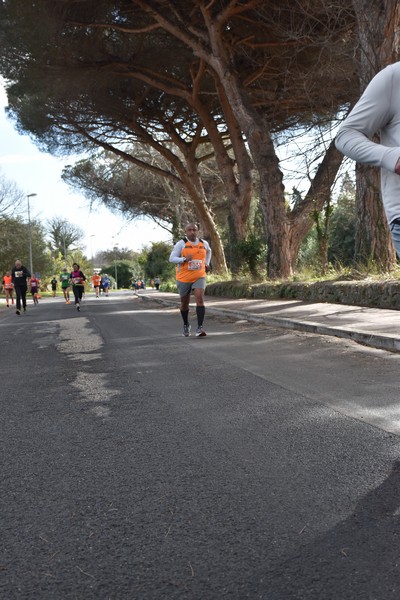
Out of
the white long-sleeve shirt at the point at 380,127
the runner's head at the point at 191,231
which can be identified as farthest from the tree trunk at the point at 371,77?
the white long-sleeve shirt at the point at 380,127

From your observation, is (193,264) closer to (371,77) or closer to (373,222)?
(373,222)

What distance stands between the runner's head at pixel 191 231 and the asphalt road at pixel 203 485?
3.98 meters

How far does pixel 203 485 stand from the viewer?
10.5 ft

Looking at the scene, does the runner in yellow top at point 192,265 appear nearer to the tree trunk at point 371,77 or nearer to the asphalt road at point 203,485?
the asphalt road at point 203,485

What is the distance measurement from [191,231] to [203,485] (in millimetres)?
7432

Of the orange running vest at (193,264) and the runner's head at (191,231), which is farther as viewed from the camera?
the orange running vest at (193,264)

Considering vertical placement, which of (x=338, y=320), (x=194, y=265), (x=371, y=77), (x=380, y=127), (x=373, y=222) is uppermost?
(x=371, y=77)

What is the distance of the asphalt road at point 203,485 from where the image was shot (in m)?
2.25

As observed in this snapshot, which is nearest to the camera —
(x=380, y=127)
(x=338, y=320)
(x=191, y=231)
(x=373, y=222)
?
(x=380, y=127)

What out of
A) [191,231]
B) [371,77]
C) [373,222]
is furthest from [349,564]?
[373,222]

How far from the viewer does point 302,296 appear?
16.4 meters

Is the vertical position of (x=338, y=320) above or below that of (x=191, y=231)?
below

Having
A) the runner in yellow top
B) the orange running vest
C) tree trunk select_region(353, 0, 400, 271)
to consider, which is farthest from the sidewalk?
the orange running vest

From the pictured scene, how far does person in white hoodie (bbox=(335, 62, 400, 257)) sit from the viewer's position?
2875mm
